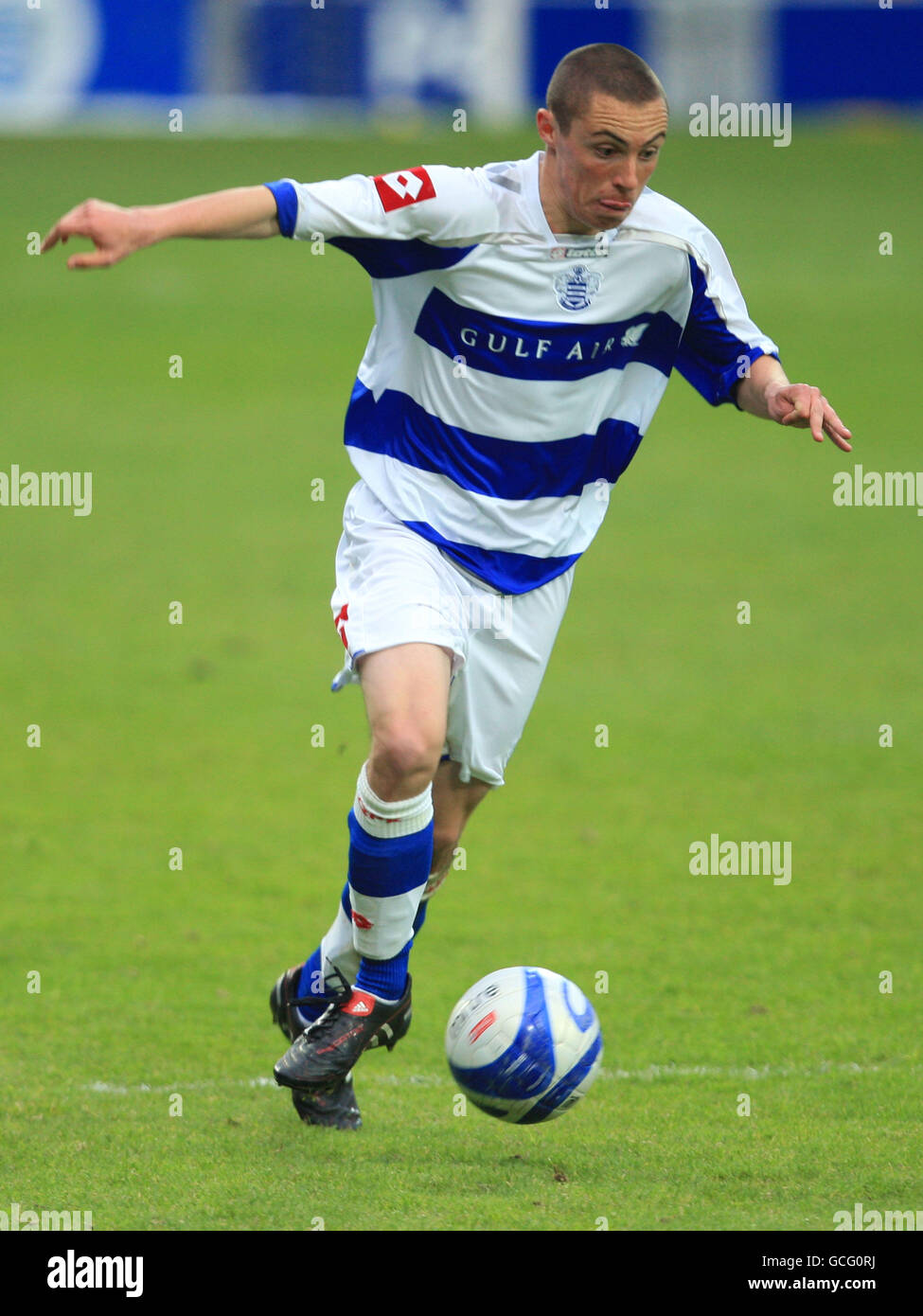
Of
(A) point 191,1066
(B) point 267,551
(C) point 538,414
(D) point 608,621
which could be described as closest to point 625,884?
(A) point 191,1066

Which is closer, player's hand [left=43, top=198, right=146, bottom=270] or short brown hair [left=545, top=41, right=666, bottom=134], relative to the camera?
player's hand [left=43, top=198, right=146, bottom=270]

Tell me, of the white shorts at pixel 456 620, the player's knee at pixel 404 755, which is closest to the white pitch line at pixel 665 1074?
the white shorts at pixel 456 620

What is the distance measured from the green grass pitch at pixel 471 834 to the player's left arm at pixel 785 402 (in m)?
1.47

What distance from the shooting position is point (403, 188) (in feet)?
14.7

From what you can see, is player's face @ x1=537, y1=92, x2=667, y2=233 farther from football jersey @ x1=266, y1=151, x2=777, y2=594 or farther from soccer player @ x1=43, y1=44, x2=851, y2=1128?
football jersey @ x1=266, y1=151, x2=777, y2=594

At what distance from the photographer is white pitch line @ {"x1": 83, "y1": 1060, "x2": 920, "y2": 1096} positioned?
16.5 feet

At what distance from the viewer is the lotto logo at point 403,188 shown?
4457mm

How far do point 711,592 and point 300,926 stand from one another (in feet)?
19.5

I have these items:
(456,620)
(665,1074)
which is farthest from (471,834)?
(456,620)

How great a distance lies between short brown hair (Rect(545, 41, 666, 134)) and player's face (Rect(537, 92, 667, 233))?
21 millimetres

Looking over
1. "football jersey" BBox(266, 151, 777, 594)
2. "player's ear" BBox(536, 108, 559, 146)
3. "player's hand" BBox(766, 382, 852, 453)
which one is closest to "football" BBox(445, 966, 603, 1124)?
"football jersey" BBox(266, 151, 777, 594)

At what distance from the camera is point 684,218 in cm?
484

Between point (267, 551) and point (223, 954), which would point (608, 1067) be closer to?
point (223, 954)

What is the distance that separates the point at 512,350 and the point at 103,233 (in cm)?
123
